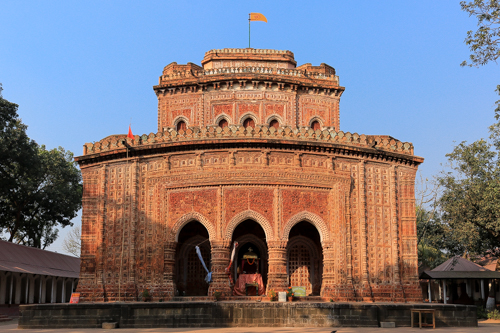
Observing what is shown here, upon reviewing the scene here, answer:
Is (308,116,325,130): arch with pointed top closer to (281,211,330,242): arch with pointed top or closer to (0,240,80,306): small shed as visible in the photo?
(281,211,330,242): arch with pointed top

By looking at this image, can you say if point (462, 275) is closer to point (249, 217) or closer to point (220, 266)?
point (249, 217)

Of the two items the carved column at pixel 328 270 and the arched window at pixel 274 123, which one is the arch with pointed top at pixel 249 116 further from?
the carved column at pixel 328 270

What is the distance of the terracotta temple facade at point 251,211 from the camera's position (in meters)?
22.2

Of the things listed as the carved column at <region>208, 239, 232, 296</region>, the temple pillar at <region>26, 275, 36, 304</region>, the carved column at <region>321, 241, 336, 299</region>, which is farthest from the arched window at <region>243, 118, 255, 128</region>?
the temple pillar at <region>26, 275, 36, 304</region>

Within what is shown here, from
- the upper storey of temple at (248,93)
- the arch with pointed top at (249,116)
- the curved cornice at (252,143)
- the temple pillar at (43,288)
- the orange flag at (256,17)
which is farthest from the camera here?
the temple pillar at (43,288)

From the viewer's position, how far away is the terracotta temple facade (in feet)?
72.7

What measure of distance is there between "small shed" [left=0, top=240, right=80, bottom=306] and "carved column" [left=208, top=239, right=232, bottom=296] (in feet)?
35.1

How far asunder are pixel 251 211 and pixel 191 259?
15.0ft

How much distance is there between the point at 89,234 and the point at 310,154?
1026 centimetres

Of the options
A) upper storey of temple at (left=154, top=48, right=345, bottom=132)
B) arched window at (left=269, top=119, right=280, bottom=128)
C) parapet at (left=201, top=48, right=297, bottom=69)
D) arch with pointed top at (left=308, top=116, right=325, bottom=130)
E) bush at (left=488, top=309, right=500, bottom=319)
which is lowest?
bush at (left=488, top=309, right=500, bottom=319)

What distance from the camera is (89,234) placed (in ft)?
77.8

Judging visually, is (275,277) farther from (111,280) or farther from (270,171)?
(111,280)

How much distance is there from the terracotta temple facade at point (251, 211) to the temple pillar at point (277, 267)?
2.2 inches

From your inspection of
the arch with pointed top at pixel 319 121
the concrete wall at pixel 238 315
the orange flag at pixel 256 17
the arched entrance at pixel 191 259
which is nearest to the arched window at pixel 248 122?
the arch with pointed top at pixel 319 121
